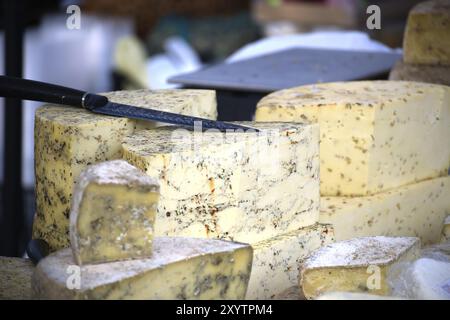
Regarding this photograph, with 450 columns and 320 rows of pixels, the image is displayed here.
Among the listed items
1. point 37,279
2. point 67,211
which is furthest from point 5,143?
point 37,279

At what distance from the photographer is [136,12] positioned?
582 centimetres

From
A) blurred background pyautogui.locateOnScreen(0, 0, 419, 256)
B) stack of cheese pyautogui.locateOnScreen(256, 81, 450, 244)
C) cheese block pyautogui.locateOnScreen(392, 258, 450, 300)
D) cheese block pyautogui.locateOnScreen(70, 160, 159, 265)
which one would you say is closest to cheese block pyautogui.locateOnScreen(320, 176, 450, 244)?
stack of cheese pyautogui.locateOnScreen(256, 81, 450, 244)

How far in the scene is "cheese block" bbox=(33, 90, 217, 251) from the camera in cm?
185

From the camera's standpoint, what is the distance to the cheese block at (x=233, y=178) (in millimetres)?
1720

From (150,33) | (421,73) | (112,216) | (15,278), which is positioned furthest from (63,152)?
(150,33)

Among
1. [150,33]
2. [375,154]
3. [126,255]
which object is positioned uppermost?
[150,33]

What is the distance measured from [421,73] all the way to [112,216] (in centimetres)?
154

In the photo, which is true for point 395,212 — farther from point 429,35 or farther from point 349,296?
point 349,296

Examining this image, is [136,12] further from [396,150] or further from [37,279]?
[37,279]

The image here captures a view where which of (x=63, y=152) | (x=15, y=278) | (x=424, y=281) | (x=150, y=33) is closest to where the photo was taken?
(x=424, y=281)

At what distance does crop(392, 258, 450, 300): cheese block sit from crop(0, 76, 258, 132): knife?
0.49 meters

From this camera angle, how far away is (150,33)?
585 centimetres

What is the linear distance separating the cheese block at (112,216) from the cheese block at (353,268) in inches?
13.1

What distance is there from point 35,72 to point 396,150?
303 cm
